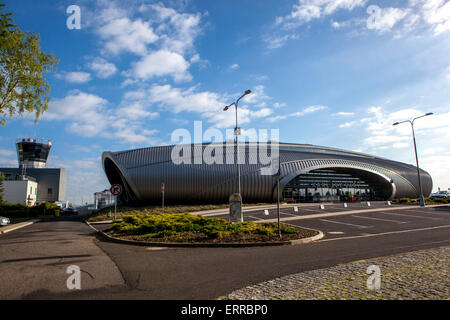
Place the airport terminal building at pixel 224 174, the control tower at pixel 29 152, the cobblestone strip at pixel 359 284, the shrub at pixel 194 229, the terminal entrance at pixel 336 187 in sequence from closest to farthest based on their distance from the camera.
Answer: the cobblestone strip at pixel 359 284, the shrub at pixel 194 229, the airport terminal building at pixel 224 174, the terminal entrance at pixel 336 187, the control tower at pixel 29 152

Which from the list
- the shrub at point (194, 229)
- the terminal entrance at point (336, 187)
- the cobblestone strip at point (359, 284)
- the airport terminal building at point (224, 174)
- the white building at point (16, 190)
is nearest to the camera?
the cobblestone strip at point (359, 284)

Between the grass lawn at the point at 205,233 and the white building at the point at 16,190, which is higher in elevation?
the white building at the point at 16,190

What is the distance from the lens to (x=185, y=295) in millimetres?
5062

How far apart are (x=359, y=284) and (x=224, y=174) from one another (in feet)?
113

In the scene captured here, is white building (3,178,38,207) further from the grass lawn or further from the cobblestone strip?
the cobblestone strip

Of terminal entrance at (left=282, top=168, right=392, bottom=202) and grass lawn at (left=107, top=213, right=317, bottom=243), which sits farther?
terminal entrance at (left=282, top=168, right=392, bottom=202)

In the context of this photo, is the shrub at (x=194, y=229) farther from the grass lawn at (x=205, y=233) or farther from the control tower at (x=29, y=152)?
the control tower at (x=29, y=152)

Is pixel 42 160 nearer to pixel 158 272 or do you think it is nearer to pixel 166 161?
pixel 166 161

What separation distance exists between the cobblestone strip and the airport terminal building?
30350 millimetres

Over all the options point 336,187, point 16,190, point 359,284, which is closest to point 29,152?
point 16,190

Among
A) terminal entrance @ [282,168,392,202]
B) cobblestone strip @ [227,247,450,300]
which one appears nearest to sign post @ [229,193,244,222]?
cobblestone strip @ [227,247,450,300]

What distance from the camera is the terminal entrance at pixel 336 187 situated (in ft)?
149

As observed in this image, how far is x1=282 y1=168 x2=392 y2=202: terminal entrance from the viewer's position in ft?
149

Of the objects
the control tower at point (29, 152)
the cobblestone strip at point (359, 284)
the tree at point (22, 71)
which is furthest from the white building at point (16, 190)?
the cobblestone strip at point (359, 284)
